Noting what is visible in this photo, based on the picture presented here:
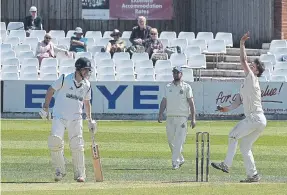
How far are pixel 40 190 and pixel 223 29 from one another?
1905cm

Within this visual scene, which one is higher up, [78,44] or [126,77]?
[78,44]

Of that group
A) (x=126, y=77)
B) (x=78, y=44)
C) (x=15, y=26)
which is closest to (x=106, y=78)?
(x=126, y=77)

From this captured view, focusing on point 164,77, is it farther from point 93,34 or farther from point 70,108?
point 70,108

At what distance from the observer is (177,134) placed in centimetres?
1791

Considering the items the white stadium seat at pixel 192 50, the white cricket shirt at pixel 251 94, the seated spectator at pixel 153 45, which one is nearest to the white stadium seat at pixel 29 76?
the seated spectator at pixel 153 45

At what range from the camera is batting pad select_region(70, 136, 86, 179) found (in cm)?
1515

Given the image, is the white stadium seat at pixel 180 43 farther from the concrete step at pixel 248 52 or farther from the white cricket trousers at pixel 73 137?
the white cricket trousers at pixel 73 137

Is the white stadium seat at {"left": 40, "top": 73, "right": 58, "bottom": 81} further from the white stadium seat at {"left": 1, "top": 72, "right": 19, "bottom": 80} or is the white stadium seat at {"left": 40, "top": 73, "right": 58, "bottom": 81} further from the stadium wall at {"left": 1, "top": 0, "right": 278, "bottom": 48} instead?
the stadium wall at {"left": 1, "top": 0, "right": 278, "bottom": 48}

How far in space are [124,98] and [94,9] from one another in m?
6.52

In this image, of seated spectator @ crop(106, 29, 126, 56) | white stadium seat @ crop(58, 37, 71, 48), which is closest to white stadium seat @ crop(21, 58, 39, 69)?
white stadium seat @ crop(58, 37, 71, 48)

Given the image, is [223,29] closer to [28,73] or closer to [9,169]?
[28,73]

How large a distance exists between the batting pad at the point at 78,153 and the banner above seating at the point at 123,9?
692 inches

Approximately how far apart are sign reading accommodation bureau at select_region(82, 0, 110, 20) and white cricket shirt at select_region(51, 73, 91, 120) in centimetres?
1750

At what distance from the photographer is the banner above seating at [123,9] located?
1281 inches
